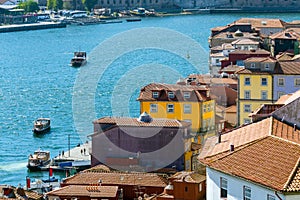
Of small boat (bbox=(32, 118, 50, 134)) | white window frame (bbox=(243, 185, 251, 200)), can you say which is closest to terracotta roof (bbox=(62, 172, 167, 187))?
white window frame (bbox=(243, 185, 251, 200))

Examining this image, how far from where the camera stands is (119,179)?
888 inches

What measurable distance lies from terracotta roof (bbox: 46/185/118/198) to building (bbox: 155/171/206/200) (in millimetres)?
3196

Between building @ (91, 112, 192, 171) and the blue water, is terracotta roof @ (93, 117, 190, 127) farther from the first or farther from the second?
the blue water

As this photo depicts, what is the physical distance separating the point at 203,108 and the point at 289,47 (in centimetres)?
1996

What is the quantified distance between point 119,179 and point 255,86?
30.5 ft

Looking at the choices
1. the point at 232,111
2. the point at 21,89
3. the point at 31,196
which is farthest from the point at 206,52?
the point at 31,196

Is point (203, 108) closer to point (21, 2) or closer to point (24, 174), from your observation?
point (24, 174)

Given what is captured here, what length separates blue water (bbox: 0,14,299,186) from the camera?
118 ft

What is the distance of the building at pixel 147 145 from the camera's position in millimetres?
25203

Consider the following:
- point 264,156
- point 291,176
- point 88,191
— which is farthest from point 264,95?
point 291,176


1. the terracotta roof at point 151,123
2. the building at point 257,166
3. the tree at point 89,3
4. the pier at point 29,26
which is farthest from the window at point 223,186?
the tree at point 89,3

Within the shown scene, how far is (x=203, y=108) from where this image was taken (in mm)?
28609

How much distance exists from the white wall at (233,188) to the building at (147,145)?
12354 millimetres

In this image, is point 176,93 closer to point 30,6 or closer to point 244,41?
point 244,41
